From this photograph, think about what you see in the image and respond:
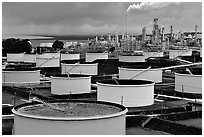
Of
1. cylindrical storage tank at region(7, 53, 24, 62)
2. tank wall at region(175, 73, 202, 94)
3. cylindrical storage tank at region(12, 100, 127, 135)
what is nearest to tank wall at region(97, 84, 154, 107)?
tank wall at region(175, 73, 202, 94)

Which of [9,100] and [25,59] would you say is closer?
[9,100]

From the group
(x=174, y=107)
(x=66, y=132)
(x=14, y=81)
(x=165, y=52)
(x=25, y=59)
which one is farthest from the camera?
(x=165, y=52)

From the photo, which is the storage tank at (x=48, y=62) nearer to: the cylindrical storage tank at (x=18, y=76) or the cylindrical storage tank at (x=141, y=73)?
the cylindrical storage tank at (x=18, y=76)

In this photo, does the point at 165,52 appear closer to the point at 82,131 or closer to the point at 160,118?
the point at 160,118

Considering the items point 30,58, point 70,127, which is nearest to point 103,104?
point 70,127

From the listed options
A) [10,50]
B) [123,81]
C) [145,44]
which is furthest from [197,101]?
[145,44]

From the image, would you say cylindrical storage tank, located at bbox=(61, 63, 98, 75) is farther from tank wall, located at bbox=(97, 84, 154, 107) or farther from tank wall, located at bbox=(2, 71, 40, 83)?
tank wall, located at bbox=(97, 84, 154, 107)

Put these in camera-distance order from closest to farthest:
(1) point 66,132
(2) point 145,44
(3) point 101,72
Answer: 1. (1) point 66,132
2. (3) point 101,72
3. (2) point 145,44

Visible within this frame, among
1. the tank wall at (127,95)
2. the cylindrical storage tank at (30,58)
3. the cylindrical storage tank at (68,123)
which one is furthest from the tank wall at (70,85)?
the cylindrical storage tank at (30,58)
